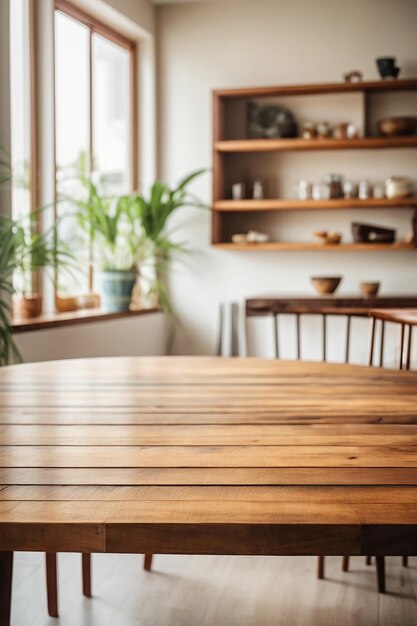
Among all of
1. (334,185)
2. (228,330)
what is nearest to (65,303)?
(228,330)

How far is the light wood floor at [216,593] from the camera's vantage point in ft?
7.46

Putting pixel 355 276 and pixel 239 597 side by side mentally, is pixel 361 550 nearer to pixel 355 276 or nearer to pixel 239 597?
pixel 239 597

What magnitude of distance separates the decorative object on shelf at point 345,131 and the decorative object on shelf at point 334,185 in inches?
10.4

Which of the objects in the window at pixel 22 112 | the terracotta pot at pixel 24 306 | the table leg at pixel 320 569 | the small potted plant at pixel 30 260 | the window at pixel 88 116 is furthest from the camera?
the window at pixel 88 116

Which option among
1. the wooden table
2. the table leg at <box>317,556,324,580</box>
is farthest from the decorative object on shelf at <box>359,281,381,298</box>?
the wooden table

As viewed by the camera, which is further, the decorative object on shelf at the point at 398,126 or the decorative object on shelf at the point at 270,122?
the decorative object on shelf at the point at 270,122

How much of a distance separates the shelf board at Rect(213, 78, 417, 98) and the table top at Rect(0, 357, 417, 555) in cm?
350

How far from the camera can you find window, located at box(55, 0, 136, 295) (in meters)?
4.87

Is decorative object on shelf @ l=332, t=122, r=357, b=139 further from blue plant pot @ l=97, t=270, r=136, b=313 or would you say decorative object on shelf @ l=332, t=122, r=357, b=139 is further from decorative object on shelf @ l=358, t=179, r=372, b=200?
blue plant pot @ l=97, t=270, r=136, b=313

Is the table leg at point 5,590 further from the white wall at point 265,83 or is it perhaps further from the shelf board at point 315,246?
the white wall at point 265,83

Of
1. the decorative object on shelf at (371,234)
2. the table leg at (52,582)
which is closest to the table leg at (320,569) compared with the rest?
the table leg at (52,582)

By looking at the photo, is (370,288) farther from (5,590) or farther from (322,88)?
(5,590)

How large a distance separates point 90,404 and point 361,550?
93 centimetres

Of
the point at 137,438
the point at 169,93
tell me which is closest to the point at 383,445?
the point at 137,438
